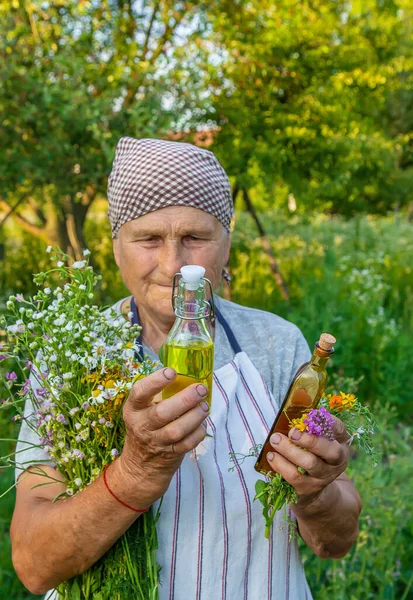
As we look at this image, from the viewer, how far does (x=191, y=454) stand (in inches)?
58.5

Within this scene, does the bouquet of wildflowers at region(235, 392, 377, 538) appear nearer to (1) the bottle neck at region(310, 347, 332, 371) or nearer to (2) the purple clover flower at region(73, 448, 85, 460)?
(1) the bottle neck at region(310, 347, 332, 371)

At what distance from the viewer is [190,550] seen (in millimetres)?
1432

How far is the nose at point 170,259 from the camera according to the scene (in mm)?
1573

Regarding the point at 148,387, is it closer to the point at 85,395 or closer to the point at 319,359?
the point at 85,395

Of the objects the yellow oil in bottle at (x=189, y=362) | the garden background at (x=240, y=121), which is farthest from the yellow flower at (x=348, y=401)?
the garden background at (x=240, y=121)

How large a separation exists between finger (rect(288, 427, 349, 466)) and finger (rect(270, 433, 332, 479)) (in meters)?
0.01

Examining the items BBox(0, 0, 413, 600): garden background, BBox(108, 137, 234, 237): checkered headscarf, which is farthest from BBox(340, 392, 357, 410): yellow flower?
BBox(0, 0, 413, 600): garden background

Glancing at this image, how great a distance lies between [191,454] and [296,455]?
41 centimetres

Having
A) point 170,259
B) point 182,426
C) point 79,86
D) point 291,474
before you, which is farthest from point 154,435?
point 79,86

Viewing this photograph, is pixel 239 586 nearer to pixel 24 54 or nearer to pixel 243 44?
pixel 24 54

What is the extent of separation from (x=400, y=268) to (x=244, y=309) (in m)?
5.08

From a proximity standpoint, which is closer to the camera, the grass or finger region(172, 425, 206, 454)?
finger region(172, 425, 206, 454)

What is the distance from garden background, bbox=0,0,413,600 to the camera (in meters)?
4.04

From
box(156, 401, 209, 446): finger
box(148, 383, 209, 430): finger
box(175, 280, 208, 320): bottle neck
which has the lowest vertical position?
box(156, 401, 209, 446): finger
